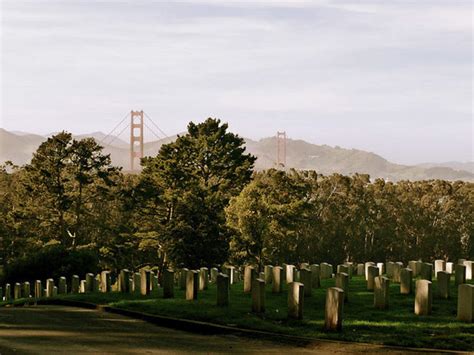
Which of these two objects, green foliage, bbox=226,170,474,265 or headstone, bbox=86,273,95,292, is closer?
headstone, bbox=86,273,95,292

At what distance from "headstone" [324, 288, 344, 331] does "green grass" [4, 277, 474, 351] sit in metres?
0.18

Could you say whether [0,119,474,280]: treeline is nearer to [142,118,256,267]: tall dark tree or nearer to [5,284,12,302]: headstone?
[142,118,256,267]: tall dark tree

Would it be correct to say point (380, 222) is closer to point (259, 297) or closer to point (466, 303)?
point (259, 297)

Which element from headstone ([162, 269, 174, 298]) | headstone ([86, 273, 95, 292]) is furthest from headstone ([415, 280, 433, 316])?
headstone ([86, 273, 95, 292])

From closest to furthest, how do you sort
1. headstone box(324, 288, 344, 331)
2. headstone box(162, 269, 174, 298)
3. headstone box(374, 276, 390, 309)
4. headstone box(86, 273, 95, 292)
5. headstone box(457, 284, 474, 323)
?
headstone box(324, 288, 344, 331)
headstone box(457, 284, 474, 323)
headstone box(374, 276, 390, 309)
headstone box(162, 269, 174, 298)
headstone box(86, 273, 95, 292)

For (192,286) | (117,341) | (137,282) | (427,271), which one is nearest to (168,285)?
(192,286)

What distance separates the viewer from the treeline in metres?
52.8

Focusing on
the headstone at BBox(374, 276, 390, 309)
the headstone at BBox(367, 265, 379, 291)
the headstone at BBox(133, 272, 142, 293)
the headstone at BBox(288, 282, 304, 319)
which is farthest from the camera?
the headstone at BBox(133, 272, 142, 293)

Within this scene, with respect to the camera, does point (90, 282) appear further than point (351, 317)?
Yes

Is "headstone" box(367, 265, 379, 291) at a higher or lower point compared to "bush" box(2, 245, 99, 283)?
higher

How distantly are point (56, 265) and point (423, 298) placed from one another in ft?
94.5

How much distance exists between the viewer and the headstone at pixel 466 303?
47.7 feet

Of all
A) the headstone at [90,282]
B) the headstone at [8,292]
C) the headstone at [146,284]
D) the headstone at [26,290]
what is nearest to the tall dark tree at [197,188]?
the headstone at [8,292]

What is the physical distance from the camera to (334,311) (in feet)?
46.3
